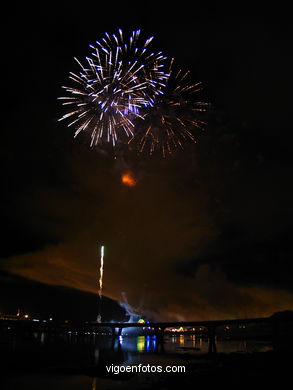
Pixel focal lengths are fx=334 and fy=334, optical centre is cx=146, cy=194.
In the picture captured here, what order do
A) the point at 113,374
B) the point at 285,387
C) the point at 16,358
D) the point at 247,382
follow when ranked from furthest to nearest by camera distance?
the point at 16,358, the point at 113,374, the point at 247,382, the point at 285,387

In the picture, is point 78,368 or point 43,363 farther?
point 43,363

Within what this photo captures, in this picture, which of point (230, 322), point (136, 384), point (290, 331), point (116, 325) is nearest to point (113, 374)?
point (136, 384)

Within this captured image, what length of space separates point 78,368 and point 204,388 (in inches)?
853

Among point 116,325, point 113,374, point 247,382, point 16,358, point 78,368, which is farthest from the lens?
point 116,325

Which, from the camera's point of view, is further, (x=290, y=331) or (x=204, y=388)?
(x=290, y=331)

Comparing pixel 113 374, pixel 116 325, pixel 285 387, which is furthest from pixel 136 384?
pixel 116 325

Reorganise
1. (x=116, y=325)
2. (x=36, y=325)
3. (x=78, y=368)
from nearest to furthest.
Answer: (x=78, y=368)
(x=116, y=325)
(x=36, y=325)

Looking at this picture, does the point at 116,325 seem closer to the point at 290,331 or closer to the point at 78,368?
the point at 290,331

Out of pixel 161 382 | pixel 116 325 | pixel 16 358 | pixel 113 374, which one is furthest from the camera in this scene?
pixel 116 325

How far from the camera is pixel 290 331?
335 feet

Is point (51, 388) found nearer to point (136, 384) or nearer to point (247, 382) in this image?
point (136, 384)

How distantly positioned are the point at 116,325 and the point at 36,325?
56.8 metres

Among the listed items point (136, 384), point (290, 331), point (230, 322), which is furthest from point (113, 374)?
point (290, 331)

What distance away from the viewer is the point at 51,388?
32938mm
